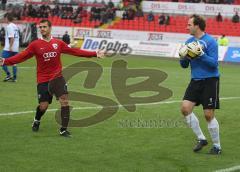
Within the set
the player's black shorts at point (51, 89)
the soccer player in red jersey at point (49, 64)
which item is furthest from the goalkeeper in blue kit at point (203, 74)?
the player's black shorts at point (51, 89)

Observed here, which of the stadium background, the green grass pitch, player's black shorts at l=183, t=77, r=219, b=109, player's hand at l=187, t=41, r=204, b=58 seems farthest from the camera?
player's black shorts at l=183, t=77, r=219, b=109

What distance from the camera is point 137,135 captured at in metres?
10.7

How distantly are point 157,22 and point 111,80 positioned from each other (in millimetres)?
25650

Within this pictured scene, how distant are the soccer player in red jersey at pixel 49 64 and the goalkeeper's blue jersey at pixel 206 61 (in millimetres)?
2042

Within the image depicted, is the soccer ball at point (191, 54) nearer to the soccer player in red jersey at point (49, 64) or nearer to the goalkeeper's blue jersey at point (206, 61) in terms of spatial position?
the goalkeeper's blue jersey at point (206, 61)

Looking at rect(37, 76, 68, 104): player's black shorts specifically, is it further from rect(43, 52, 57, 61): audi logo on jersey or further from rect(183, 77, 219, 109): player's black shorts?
rect(183, 77, 219, 109): player's black shorts

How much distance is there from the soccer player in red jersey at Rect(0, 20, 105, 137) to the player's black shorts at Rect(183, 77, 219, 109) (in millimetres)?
2064

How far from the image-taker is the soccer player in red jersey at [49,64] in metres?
10.4

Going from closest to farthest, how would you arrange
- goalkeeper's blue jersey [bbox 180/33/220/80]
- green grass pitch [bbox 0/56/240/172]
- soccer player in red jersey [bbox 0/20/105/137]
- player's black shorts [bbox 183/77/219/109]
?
green grass pitch [bbox 0/56/240/172] → goalkeeper's blue jersey [bbox 180/33/220/80] → player's black shorts [bbox 183/77/219/109] → soccer player in red jersey [bbox 0/20/105/137]

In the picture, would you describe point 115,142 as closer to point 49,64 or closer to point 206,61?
point 49,64

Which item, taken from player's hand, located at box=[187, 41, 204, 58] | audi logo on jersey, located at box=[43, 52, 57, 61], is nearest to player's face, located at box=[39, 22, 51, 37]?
audi logo on jersey, located at box=[43, 52, 57, 61]

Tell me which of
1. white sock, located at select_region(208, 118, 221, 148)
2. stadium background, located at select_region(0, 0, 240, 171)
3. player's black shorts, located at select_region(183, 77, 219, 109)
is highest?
player's black shorts, located at select_region(183, 77, 219, 109)

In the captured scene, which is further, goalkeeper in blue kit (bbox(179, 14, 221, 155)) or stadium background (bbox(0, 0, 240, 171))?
goalkeeper in blue kit (bbox(179, 14, 221, 155))

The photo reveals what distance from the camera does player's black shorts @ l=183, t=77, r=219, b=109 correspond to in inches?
359
